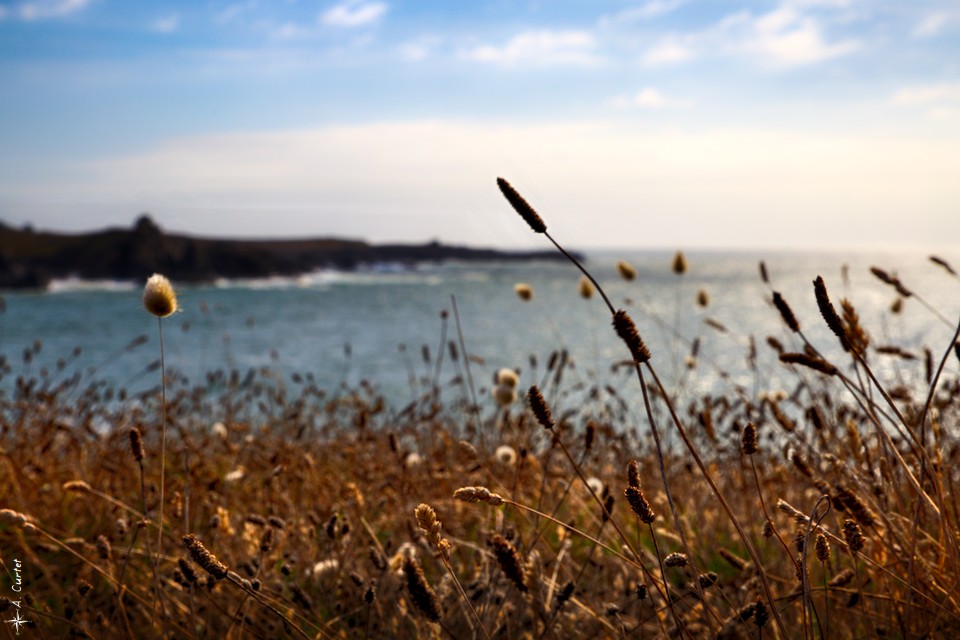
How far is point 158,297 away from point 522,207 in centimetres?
105

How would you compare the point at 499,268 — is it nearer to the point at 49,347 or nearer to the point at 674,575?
the point at 49,347

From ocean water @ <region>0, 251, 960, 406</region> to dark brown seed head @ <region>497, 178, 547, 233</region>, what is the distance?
0.93m

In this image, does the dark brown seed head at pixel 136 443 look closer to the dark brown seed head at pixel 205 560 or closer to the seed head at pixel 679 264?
the dark brown seed head at pixel 205 560

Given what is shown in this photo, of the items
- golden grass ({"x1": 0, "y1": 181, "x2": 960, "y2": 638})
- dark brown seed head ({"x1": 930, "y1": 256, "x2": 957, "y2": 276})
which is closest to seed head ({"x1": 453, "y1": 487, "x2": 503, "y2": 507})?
golden grass ({"x1": 0, "y1": 181, "x2": 960, "y2": 638})

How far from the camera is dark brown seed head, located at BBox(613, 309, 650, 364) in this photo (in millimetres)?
1141

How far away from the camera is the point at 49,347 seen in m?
25.9

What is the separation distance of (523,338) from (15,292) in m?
50.3

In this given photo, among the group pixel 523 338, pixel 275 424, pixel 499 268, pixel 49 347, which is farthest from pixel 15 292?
pixel 499 268

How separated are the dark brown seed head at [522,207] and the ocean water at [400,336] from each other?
36.8 inches

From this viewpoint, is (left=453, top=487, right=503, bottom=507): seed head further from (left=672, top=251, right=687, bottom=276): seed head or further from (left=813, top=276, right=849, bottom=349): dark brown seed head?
(left=672, top=251, right=687, bottom=276): seed head

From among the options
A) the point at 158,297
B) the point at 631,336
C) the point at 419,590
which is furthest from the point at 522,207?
the point at 158,297

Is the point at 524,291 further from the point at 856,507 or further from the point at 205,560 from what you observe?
the point at 205,560

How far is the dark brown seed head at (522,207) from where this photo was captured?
4.07 ft

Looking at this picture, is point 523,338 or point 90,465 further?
point 523,338
